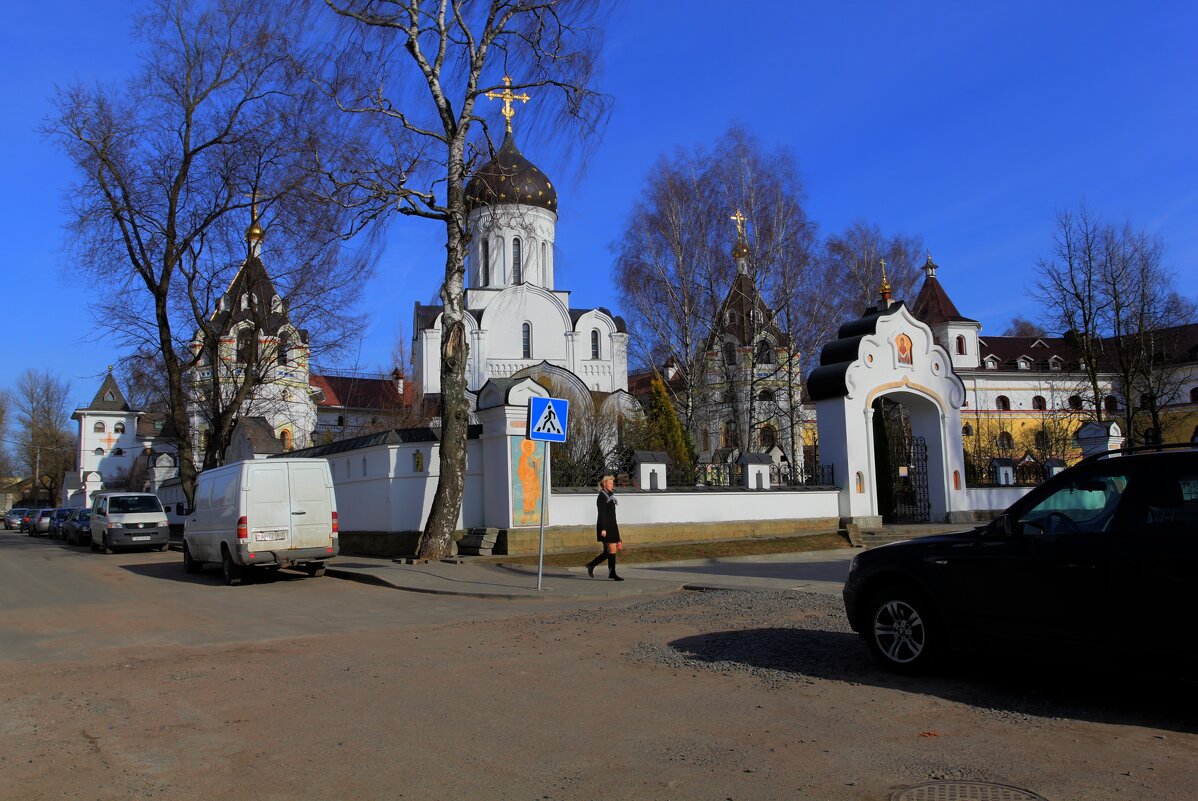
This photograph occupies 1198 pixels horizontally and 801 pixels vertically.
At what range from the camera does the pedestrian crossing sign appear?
1396cm

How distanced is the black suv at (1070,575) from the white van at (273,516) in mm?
11383

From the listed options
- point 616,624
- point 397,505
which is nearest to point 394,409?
point 397,505

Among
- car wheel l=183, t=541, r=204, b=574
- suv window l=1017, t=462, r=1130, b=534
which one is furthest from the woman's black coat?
car wheel l=183, t=541, r=204, b=574

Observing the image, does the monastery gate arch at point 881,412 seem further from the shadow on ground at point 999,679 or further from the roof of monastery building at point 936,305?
the roof of monastery building at point 936,305

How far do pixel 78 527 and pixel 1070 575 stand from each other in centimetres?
3539

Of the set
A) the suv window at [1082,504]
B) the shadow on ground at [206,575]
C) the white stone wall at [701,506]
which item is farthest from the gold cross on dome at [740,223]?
the suv window at [1082,504]

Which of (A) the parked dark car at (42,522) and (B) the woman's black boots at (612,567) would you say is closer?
(B) the woman's black boots at (612,567)

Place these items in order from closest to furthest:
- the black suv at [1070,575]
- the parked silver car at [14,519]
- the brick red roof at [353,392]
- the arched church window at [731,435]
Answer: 1. the black suv at [1070,575]
2. the arched church window at [731,435]
3. the parked silver car at [14,519]
4. the brick red roof at [353,392]

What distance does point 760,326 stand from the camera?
38.2 meters

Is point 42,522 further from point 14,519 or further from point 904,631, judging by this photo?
point 904,631

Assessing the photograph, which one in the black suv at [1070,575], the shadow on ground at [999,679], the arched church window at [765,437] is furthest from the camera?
the arched church window at [765,437]

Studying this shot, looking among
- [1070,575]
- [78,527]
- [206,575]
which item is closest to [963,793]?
[1070,575]

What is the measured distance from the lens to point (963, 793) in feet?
14.9

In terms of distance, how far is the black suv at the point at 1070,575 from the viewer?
5.71m
